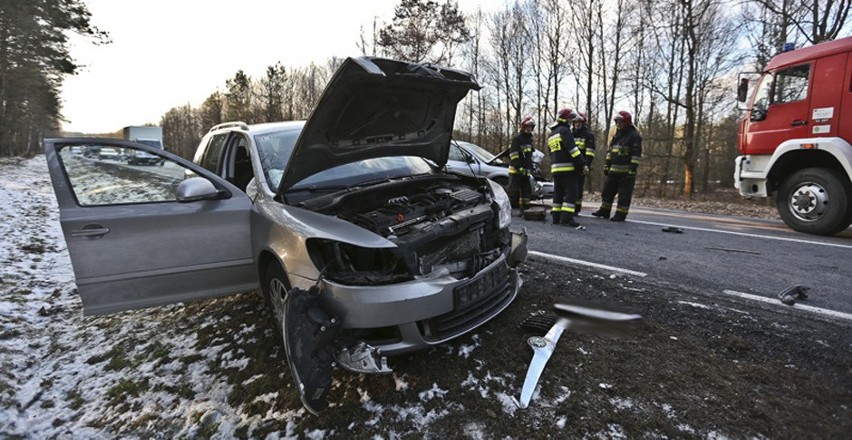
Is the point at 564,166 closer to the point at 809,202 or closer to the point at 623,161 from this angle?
the point at 623,161

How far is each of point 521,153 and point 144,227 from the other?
6.10 meters

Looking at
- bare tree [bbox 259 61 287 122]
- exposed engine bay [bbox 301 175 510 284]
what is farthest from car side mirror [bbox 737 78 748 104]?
bare tree [bbox 259 61 287 122]

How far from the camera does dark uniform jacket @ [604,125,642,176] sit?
6.78 metres

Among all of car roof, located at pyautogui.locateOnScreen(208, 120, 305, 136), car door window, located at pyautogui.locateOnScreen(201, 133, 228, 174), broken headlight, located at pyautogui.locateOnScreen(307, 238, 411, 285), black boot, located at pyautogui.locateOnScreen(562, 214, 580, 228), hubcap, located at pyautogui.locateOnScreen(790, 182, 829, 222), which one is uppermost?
car roof, located at pyautogui.locateOnScreen(208, 120, 305, 136)

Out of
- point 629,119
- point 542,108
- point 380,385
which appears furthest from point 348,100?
point 542,108

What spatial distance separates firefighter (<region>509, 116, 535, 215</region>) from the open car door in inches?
215

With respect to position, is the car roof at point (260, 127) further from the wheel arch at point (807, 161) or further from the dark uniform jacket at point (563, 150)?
the wheel arch at point (807, 161)

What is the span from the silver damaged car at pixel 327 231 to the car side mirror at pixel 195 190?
0.05 feet

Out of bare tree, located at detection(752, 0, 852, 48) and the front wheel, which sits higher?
bare tree, located at detection(752, 0, 852, 48)

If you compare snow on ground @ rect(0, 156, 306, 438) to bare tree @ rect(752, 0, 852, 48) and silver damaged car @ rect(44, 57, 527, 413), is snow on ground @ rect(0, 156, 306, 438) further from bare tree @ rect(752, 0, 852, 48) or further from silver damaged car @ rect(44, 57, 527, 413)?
bare tree @ rect(752, 0, 852, 48)

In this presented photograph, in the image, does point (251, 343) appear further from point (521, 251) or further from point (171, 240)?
point (521, 251)

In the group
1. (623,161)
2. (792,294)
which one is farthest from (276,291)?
(623,161)

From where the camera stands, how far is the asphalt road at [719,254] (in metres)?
3.75

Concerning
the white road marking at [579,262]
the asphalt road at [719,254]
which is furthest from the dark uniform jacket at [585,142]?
the white road marking at [579,262]
